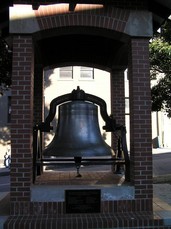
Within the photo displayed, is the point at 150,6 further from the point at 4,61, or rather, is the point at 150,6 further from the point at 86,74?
the point at 86,74

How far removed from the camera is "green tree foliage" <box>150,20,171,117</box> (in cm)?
1088

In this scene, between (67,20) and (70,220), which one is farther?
(67,20)

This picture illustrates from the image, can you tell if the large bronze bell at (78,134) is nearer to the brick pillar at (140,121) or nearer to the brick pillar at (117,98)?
the brick pillar at (140,121)

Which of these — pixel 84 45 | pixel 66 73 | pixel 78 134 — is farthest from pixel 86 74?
pixel 78 134

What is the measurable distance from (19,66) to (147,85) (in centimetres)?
204

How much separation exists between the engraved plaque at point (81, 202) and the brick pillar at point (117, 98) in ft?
8.99

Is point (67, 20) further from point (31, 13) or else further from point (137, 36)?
point (137, 36)

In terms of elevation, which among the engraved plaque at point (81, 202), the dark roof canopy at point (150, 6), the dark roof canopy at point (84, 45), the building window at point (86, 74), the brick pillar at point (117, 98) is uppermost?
the building window at point (86, 74)

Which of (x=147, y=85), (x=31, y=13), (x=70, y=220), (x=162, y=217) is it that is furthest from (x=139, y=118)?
(x=31, y=13)

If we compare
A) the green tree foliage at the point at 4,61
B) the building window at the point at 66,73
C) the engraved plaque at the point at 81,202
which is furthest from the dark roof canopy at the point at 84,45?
the building window at the point at 66,73

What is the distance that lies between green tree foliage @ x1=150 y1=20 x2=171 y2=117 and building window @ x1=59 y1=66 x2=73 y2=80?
56.6ft

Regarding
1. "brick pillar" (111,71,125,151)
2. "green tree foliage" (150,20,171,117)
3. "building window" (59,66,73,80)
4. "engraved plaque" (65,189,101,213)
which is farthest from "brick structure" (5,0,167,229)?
"building window" (59,66,73,80)

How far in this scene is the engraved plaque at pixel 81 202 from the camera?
565cm

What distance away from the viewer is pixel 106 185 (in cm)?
595
